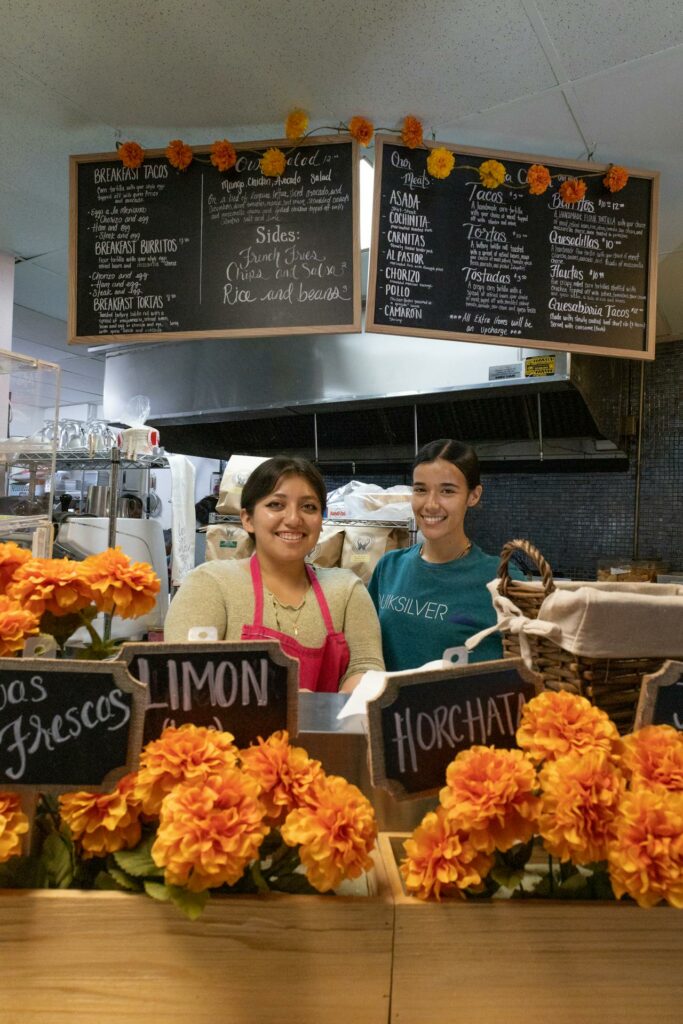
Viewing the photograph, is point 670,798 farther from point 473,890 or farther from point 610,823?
point 473,890

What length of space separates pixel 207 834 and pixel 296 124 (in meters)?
2.23

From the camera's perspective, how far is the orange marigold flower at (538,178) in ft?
7.77

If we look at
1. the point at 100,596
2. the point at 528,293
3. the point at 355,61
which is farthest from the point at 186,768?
the point at 528,293

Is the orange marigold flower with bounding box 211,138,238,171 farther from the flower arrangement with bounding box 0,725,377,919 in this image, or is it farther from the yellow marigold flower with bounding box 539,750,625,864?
the yellow marigold flower with bounding box 539,750,625,864

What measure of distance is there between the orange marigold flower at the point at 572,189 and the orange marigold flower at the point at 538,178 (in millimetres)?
64

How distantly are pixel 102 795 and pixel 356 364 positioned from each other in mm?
3663

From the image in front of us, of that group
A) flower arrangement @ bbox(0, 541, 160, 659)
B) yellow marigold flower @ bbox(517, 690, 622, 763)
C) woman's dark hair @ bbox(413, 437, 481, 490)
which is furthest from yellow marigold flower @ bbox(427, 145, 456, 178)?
yellow marigold flower @ bbox(517, 690, 622, 763)

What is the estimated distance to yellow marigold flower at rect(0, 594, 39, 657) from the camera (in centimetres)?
81

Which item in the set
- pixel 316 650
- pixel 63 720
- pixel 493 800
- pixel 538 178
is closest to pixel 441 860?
pixel 493 800

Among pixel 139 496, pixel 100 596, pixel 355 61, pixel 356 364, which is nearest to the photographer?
pixel 100 596

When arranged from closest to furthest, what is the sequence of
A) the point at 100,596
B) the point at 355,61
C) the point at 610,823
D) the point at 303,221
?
the point at 610,823, the point at 100,596, the point at 355,61, the point at 303,221

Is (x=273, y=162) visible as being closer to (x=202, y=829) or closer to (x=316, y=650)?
(x=316, y=650)

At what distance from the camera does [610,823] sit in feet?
2.20

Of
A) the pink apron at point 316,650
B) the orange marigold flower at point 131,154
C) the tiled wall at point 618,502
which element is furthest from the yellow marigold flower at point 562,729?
the tiled wall at point 618,502
